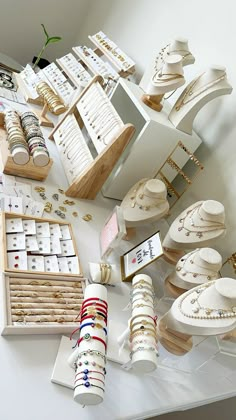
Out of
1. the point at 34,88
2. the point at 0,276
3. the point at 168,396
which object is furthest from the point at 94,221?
the point at 34,88

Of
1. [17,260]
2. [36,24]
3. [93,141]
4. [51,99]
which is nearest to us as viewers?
[17,260]

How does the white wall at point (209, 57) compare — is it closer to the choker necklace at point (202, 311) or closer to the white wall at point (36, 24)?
the choker necklace at point (202, 311)

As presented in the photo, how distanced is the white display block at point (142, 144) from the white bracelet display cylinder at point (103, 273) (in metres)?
0.37

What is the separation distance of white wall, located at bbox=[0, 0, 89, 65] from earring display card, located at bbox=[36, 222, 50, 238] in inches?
59.1

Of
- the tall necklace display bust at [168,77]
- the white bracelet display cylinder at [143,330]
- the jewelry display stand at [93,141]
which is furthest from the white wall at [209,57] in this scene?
the white bracelet display cylinder at [143,330]

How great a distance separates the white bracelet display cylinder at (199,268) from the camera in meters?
1.01

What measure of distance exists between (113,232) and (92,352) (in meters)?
0.43

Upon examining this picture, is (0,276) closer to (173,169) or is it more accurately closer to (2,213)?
(2,213)

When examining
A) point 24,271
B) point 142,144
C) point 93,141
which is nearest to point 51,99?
point 93,141

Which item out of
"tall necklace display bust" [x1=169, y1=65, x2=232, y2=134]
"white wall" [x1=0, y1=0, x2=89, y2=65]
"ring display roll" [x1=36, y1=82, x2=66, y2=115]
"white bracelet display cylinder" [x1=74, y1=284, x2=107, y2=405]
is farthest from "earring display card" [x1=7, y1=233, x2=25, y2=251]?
"white wall" [x1=0, y1=0, x2=89, y2=65]

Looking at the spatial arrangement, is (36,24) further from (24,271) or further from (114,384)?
(114,384)

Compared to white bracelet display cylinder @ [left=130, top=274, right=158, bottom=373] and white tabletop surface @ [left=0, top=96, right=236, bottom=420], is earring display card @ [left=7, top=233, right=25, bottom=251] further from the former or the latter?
white bracelet display cylinder @ [left=130, top=274, right=158, bottom=373]

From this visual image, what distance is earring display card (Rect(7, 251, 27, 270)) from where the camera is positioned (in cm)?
100

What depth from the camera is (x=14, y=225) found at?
1089mm
